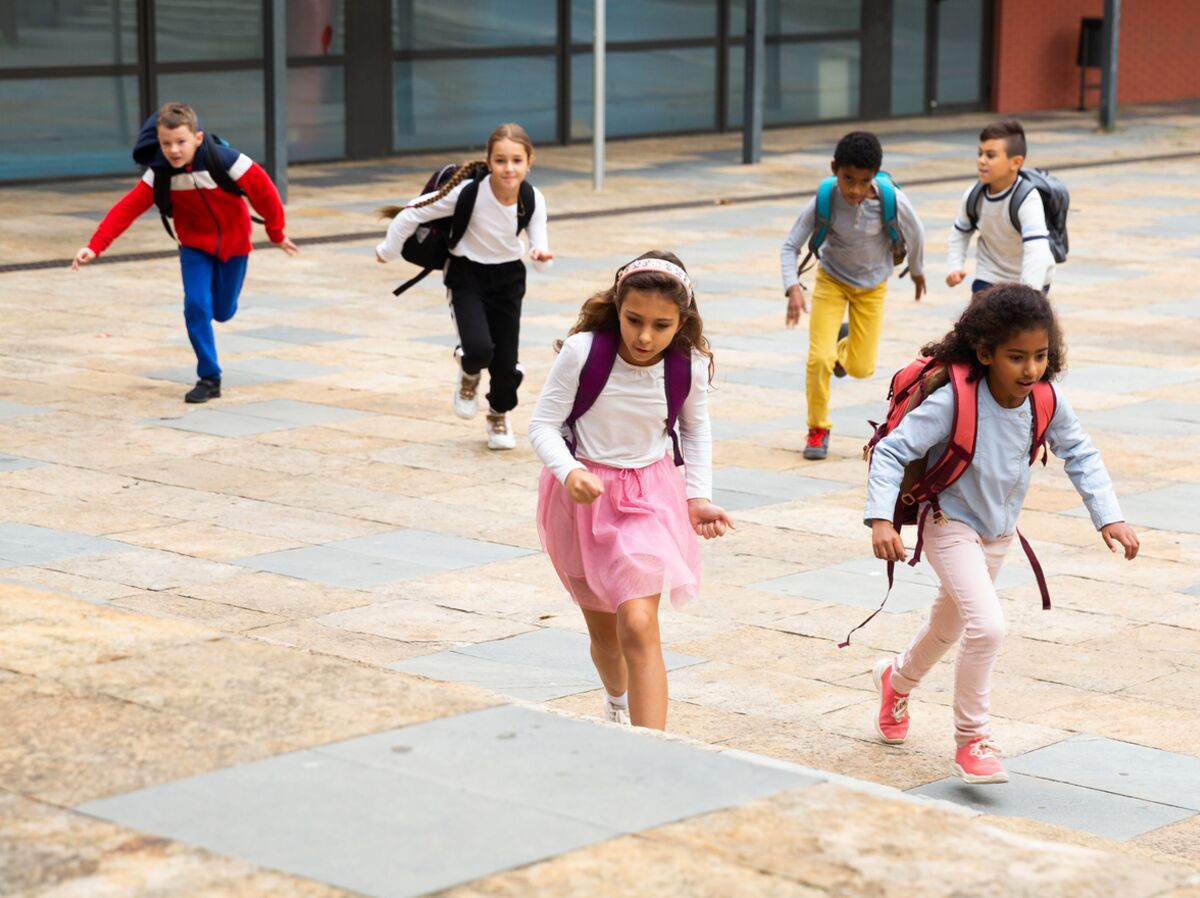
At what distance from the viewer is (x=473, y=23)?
25.8m

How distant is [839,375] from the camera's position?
11.6m

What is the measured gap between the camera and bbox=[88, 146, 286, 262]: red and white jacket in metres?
11.6

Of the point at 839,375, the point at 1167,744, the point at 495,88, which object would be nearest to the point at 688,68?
A: the point at 495,88

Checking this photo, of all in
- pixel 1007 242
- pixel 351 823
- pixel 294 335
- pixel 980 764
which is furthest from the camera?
pixel 294 335

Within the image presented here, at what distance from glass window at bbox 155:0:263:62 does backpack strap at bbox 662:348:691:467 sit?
18.1 metres

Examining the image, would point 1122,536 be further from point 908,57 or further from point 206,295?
point 908,57

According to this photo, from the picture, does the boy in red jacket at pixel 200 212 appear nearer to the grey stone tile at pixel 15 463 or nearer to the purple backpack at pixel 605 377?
the grey stone tile at pixel 15 463

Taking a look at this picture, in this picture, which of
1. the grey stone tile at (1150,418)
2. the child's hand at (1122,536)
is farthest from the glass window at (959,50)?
the child's hand at (1122,536)

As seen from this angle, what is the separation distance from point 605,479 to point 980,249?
16.6 feet

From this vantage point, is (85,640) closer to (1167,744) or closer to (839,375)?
(1167,744)

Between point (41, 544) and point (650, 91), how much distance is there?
2049 cm

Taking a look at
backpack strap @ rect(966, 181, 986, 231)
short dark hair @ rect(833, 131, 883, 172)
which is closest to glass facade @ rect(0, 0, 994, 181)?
short dark hair @ rect(833, 131, 883, 172)

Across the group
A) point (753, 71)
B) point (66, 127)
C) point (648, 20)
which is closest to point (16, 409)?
point (66, 127)

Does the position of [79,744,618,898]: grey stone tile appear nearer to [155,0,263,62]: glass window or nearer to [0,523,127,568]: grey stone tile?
[0,523,127,568]: grey stone tile
